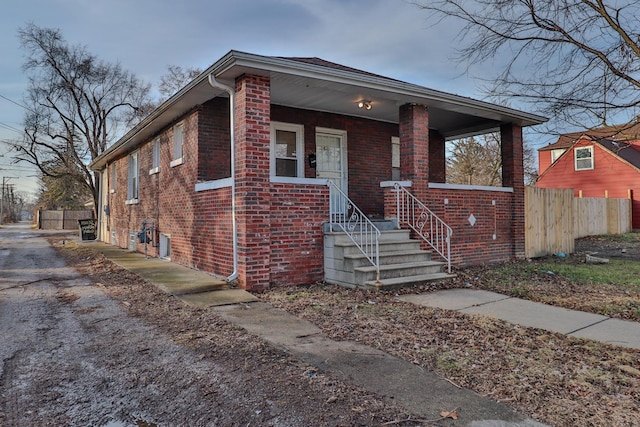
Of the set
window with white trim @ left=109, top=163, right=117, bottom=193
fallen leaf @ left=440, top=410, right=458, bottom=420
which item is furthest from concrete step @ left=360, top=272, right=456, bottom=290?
window with white trim @ left=109, top=163, right=117, bottom=193

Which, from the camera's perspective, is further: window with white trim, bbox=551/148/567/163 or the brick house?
window with white trim, bbox=551/148/567/163

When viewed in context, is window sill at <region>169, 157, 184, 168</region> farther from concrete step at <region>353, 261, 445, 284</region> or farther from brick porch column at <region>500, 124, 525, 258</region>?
brick porch column at <region>500, 124, 525, 258</region>

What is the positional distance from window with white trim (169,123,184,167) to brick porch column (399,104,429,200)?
4.73 m

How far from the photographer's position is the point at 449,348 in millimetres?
3623

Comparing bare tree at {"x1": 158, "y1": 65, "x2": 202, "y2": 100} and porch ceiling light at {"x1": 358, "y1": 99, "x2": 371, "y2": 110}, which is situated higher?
bare tree at {"x1": 158, "y1": 65, "x2": 202, "y2": 100}

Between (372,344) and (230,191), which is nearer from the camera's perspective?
(372,344)

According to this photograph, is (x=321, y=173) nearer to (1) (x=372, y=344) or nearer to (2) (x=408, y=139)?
(2) (x=408, y=139)

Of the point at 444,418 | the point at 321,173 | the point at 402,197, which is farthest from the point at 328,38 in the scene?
the point at 444,418

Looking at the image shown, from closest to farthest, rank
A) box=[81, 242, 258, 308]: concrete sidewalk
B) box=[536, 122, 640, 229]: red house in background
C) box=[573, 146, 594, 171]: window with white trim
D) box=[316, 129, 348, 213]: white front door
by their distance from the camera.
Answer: box=[81, 242, 258, 308]: concrete sidewalk < box=[316, 129, 348, 213]: white front door < box=[536, 122, 640, 229]: red house in background < box=[573, 146, 594, 171]: window with white trim

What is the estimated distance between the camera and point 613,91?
5902 mm

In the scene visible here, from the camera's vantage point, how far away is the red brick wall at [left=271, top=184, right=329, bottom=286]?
21.2 ft

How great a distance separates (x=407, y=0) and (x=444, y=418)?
6.24 meters

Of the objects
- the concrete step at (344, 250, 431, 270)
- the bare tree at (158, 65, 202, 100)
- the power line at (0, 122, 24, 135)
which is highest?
the bare tree at (158, 65, 202, 100)

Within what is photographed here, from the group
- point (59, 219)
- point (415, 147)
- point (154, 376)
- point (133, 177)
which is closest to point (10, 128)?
point (59, 219)
